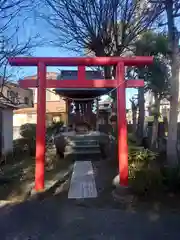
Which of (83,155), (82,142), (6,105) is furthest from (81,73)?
(6,105)

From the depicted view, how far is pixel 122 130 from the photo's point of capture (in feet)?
21.8

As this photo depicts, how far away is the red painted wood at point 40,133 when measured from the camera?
653 cm

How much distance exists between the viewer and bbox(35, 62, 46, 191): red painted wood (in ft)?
21.4

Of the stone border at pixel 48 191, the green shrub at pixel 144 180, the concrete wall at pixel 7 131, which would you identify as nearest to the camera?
the green shrub at pixel 144 180

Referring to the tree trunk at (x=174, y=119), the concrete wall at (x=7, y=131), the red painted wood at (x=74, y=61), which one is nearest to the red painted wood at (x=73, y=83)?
the red painted wood at (x=74, y=61)

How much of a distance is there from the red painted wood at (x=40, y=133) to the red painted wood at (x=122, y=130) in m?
1.79

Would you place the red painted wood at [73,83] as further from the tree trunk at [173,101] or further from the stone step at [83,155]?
the stone step at [83,155]

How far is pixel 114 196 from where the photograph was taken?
6.38m

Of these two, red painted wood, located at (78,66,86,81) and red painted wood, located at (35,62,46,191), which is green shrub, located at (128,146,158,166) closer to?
red painted wood, located at (35,62,46,191)

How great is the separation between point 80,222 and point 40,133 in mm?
2361

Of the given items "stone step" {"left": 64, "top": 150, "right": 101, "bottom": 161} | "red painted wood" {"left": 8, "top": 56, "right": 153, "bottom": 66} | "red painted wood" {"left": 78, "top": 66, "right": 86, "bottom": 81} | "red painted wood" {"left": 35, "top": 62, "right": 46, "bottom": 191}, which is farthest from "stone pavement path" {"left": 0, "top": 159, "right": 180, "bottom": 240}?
"stone step" {"left": 64, "top": 150, "right": 101, "bottom": 161}

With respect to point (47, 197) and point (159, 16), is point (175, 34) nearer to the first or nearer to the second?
point (159, 16)

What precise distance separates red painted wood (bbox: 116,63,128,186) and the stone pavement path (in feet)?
2.33

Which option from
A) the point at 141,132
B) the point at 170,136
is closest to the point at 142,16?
the point at 141,132
